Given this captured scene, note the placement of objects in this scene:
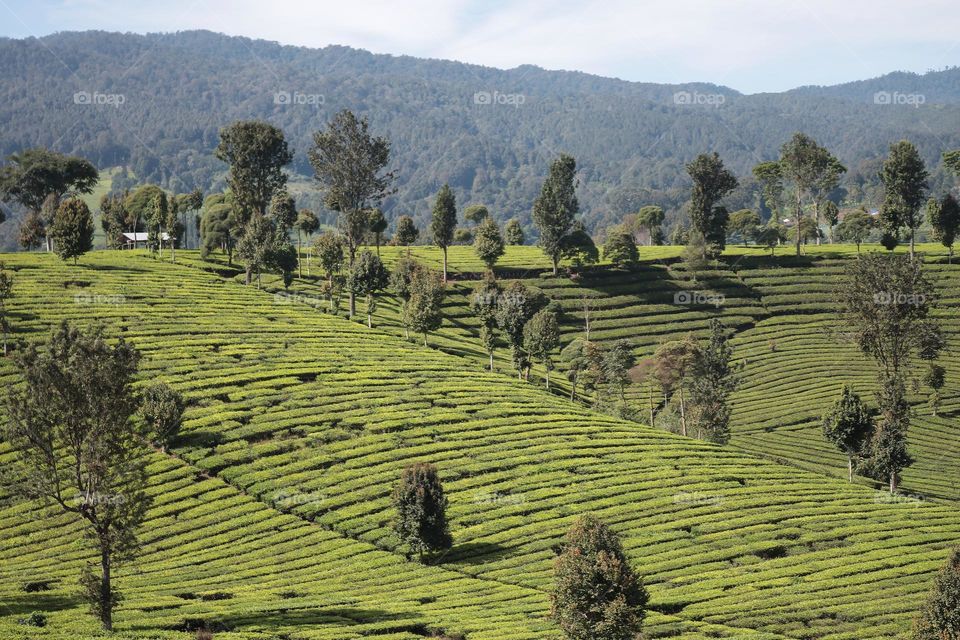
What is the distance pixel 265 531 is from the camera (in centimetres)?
6500

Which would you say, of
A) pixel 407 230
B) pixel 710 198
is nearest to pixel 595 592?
pixel 710 198

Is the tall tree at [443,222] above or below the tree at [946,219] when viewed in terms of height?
below

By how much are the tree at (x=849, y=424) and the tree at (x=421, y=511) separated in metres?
40.7

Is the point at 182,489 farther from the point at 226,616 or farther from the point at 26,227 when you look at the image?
the point at 26,227

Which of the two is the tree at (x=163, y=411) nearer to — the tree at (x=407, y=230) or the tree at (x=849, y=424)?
the tree at (x=849, y=424)

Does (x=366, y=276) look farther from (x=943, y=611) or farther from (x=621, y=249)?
(x=943, y=611)

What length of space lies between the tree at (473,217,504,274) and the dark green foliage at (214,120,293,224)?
105ft

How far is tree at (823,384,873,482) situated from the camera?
83.3m

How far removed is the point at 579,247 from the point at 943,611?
106 metres

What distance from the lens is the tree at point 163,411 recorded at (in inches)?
2881
